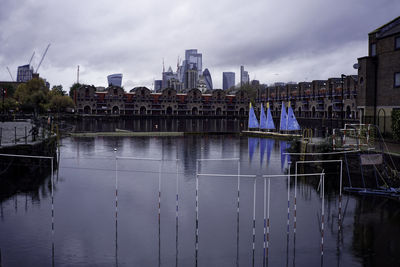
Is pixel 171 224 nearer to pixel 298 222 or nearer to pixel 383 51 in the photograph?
pixel 298 222

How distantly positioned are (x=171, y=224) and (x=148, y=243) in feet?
7.19

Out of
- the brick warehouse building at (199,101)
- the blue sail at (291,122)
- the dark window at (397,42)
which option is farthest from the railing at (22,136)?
the brick warehouse building at (199,101)

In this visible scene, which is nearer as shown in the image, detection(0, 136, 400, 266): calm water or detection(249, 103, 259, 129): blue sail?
detection(0, 136, 400, 266): calm water

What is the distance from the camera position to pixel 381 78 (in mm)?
35688

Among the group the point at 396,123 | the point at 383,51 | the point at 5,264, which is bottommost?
the point at 5,264

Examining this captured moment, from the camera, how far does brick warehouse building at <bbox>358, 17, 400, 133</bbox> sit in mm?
34062

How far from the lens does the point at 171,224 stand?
59.0 feet

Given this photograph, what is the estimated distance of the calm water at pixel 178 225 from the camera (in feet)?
48.2

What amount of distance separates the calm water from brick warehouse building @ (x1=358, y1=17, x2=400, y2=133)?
10539 mm

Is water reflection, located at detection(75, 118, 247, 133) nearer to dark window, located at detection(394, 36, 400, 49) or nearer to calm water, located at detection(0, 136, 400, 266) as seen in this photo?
dark window, located at detection(394, 36, 400, 49)

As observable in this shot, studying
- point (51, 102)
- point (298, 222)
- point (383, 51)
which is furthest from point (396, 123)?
point (51, 102)

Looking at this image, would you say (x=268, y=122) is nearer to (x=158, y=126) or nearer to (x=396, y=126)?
(x=396, y=126)

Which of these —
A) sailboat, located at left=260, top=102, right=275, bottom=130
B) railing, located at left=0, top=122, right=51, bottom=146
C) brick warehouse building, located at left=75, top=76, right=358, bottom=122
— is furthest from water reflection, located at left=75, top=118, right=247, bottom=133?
brick warehouse building, located at left=75, top=76, right=358, bottom=122

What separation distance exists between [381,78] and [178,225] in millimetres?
26634
